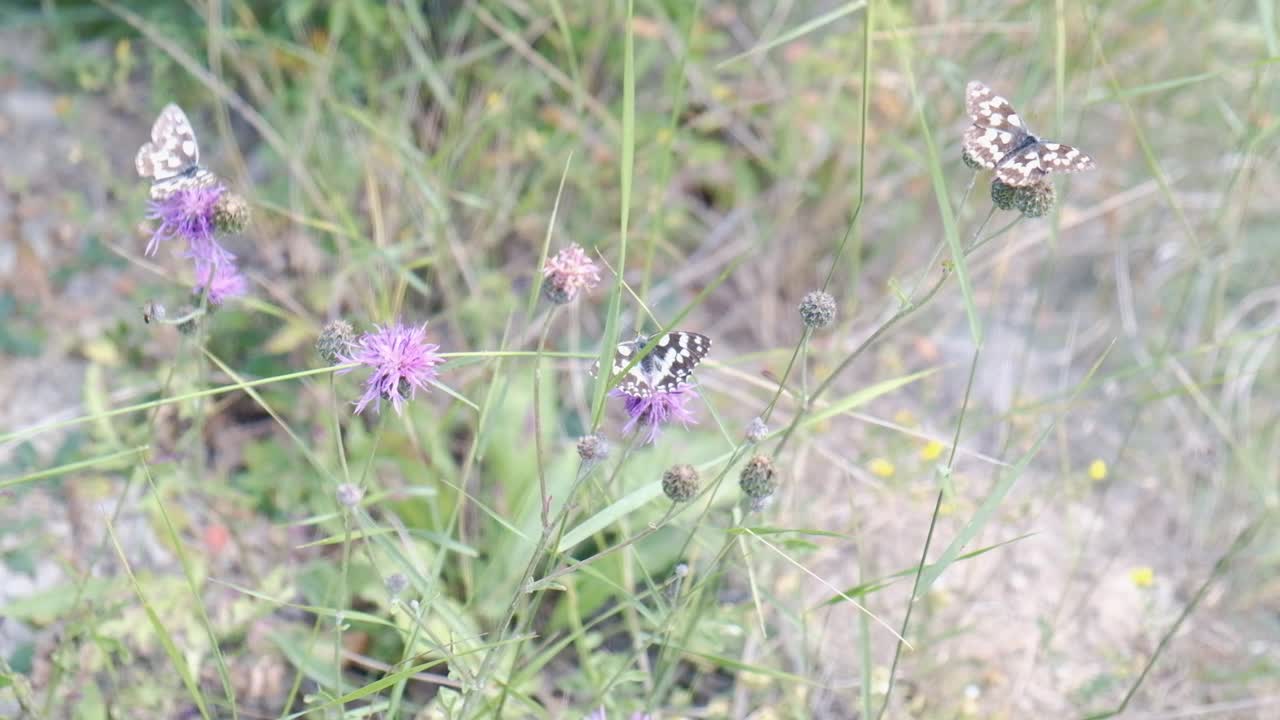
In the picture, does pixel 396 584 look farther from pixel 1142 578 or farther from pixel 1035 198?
pixel 1142 578

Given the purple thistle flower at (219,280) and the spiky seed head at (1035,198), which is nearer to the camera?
the spiky seed head at (1035,198)

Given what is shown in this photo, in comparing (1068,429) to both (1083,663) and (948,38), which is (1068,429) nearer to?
(1083,663)

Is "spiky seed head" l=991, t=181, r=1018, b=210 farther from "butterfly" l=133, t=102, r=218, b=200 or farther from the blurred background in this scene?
"butterfly" l=133, t=102, r=218, b=200

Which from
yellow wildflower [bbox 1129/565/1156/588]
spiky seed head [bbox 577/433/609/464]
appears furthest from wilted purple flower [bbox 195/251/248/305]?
yellow wildflower [bbox 1129/565/1156/588]

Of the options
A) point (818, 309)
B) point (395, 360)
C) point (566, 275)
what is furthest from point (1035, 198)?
point (395, 360)

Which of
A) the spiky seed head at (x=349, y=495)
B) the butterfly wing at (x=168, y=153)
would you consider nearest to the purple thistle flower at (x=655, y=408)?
the spiky seed head at (x=349, y=495)

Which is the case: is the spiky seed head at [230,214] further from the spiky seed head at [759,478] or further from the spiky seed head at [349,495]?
the spiky seed head at [759,478]
